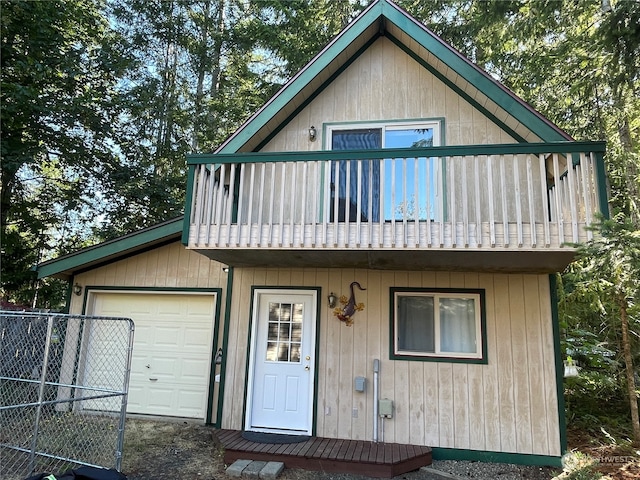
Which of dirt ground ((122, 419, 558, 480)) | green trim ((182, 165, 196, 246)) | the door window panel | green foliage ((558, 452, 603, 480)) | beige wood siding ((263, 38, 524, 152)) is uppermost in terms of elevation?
beige wood siding ((263, 38, 524, 152))

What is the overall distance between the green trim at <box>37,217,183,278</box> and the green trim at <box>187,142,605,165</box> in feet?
5.46

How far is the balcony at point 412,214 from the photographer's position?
4672mm

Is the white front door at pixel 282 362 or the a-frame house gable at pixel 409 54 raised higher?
the a-frame house gable at pixel 409 54

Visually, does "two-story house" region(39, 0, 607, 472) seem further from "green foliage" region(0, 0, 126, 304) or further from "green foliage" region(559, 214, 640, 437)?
"green foliage" region(0, 0, 126, 304)

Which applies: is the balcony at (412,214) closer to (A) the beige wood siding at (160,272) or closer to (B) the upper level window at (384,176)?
(B) the upper level window at (384,176)

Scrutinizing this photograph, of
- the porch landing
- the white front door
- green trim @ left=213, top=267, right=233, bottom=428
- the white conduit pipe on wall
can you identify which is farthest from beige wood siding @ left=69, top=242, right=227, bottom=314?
the white conduit pipe on wall

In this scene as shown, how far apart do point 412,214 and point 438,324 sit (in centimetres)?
165

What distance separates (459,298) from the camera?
19.6ft

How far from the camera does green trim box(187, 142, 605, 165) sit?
15.5 ft

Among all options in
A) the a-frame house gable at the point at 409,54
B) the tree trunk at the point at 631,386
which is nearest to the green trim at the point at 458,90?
the a-frame house gable at the point at 409,54

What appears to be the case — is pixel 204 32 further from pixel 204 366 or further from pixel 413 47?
pixel 204 366

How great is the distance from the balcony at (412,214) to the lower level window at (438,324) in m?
0.54

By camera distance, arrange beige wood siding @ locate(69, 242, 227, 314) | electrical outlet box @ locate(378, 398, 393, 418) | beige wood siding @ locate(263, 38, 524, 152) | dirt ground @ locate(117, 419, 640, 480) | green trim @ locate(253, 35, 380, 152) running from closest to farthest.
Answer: dirt ground @ locate(117, 419, 640, 480), electrical outlet box @ locate(378, 398, 393, 418), beige wood siding @ locate(263, 38, 524, 152), green trim @ locate(253, 35, 380, 152), beige wood siding @ locate(69, 242, 227, 314)

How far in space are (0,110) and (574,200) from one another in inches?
459
